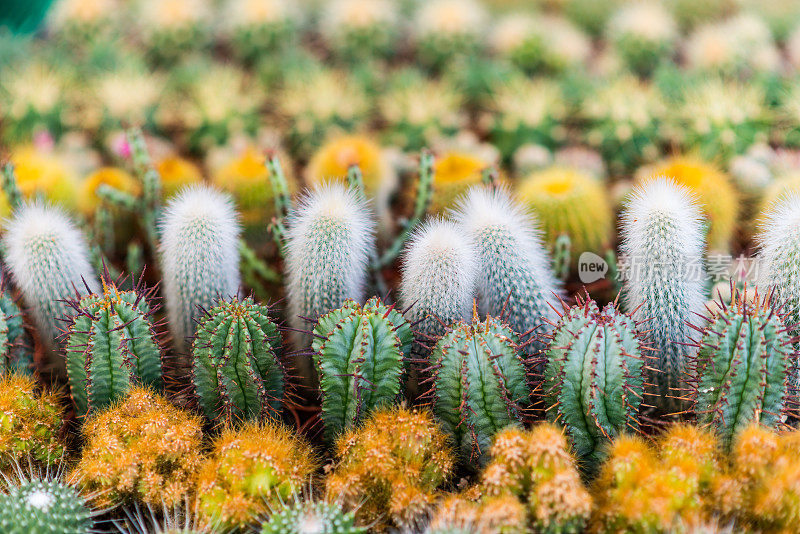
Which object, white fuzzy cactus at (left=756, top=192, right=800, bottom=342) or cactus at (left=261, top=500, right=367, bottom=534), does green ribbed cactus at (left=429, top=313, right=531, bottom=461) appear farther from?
white fuzzy cactus at (left=756, top=192, right=800, bottom=342)

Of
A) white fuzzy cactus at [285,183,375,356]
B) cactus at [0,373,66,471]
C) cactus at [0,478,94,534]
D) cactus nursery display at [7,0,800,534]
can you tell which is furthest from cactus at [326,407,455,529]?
cactus at [0,373,66,471]

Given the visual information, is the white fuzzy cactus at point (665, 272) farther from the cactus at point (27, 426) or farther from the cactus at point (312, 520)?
the cactus at point (27, 426)

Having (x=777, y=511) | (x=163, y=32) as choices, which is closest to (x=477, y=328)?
(x=777, y=511)

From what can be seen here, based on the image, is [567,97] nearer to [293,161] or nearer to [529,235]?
[293,161]

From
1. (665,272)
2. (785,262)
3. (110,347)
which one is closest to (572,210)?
(665,272)

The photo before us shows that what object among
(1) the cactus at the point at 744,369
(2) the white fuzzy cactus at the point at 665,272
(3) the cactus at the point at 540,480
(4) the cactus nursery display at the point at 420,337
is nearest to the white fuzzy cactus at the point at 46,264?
(4) the cactus nursery display at the point at 420,337

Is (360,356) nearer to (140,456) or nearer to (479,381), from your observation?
(479,381)
